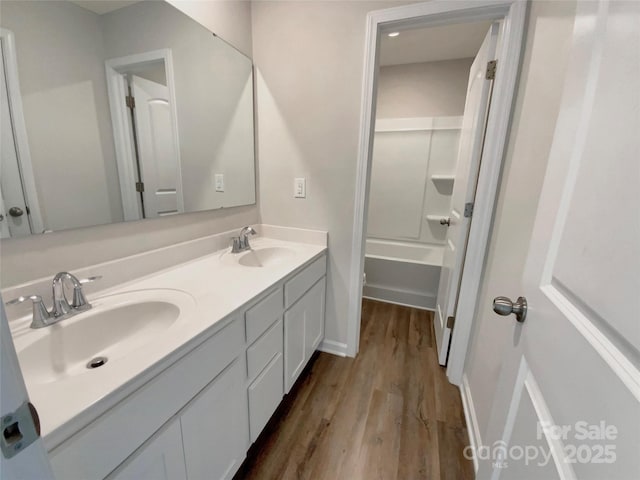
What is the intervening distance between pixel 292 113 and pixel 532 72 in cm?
119

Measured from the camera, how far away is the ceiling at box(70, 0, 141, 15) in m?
0.87

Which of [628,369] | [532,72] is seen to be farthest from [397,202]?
[628,369]

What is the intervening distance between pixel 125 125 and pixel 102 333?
772 mm

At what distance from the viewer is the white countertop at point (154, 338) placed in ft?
1.63

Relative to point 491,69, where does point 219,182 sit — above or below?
below

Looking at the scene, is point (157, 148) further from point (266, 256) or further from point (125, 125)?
point (266, 256)

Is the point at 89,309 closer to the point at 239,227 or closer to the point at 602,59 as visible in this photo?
the point at 239,227

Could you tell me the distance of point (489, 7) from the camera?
1213mm

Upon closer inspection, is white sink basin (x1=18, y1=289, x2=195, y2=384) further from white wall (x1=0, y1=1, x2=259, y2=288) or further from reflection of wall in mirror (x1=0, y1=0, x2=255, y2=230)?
reflection of wall in mirror (x1=0, y1=0, x2=255, y2=230)

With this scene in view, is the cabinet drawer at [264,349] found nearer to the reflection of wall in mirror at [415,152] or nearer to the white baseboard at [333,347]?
the white baseboard at [333,347]

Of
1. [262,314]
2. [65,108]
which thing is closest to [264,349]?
[262,314]

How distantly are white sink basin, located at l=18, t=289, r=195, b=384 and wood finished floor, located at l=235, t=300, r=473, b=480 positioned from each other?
78 cm

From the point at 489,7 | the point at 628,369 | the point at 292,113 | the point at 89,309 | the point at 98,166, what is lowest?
the point at 89,309

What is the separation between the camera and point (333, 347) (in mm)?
1910
